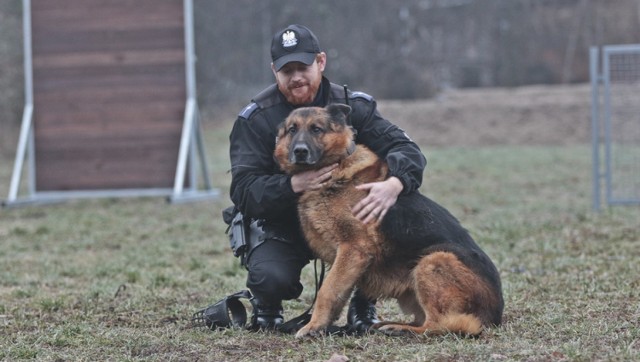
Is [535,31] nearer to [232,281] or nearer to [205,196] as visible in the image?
[205,196]

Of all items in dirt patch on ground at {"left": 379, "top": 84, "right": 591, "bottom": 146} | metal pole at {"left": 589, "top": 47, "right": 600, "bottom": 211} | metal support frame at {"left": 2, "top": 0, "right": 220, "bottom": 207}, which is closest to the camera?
metal pole at {"left": 589, "top": 47, "right": 600, "bottom": 211}

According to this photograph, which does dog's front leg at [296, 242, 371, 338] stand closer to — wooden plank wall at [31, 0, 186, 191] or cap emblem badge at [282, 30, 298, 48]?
cap emblem badge at [282, 30, 298, 48]

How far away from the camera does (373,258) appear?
4371 millimetres

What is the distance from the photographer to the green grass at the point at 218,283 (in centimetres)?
412

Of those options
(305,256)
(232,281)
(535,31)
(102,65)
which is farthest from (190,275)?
(535,31)

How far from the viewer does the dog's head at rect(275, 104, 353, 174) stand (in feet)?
14.5

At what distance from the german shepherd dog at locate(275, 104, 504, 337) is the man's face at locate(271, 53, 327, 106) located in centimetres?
24

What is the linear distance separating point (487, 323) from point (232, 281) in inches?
109

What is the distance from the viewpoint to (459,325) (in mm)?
4168

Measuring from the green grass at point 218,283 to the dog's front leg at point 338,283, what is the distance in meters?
0.12

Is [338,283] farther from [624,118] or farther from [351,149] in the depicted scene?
[624,118]

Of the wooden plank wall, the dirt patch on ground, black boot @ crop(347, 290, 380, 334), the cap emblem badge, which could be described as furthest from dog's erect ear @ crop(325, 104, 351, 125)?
the dirt patch on ground

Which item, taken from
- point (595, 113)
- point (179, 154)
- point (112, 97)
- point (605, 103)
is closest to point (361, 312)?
point (595, 113)

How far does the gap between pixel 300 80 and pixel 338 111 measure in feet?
1.05
